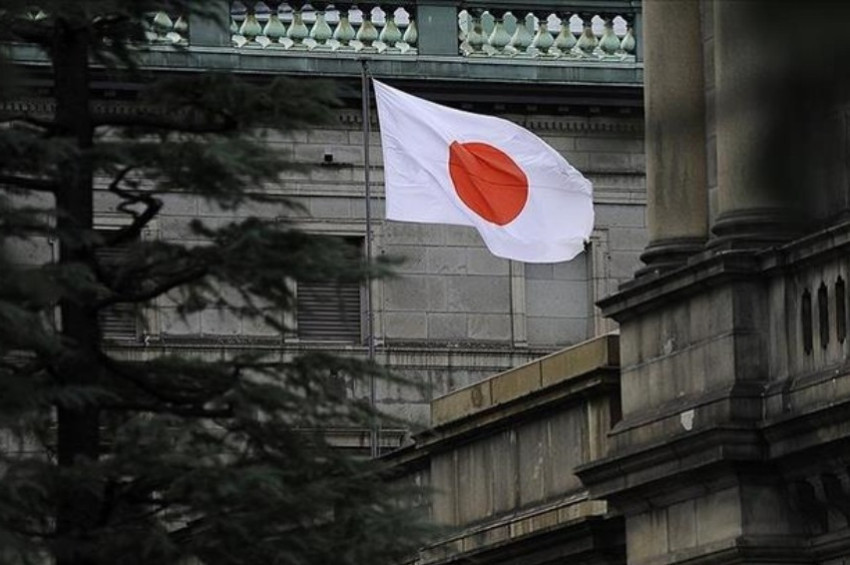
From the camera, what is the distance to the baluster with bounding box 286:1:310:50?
4066 cm

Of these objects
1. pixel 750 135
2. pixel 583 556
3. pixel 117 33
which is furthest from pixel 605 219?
pixel 750 135

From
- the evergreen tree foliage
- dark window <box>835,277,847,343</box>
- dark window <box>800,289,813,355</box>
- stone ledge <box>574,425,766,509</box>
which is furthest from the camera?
stone ledge <box>574,425,766,509</box>

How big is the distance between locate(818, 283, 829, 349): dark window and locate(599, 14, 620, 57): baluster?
2364 cm

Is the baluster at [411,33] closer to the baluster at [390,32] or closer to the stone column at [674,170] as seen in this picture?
the baluster at [390,32]

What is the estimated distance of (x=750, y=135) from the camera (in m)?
2.88

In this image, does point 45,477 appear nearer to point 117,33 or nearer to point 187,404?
point 187,404

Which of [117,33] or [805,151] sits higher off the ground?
[117,33]

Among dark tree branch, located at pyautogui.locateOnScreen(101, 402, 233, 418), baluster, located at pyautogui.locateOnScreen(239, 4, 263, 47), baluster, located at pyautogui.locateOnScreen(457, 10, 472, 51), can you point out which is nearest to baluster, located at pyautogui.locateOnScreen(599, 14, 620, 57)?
baluster, located at pyautogui.locateOnScreen(457, 10, 472, 51)

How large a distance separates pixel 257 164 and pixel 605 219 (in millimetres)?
30070

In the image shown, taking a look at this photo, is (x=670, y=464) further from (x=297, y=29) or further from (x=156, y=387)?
(x=297, y=29)

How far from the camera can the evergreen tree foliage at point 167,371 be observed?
12.0 meters

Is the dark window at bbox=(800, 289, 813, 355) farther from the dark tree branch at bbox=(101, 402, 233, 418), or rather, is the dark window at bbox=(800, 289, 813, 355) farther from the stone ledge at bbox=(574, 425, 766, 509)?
the dark tree branch at bbox=(101, 402, 233, 418)

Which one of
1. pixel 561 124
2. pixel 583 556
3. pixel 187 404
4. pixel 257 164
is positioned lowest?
pixel 583 556

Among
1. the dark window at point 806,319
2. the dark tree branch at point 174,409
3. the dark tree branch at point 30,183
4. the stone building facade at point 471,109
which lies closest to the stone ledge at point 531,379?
the dark window at point 806,319
